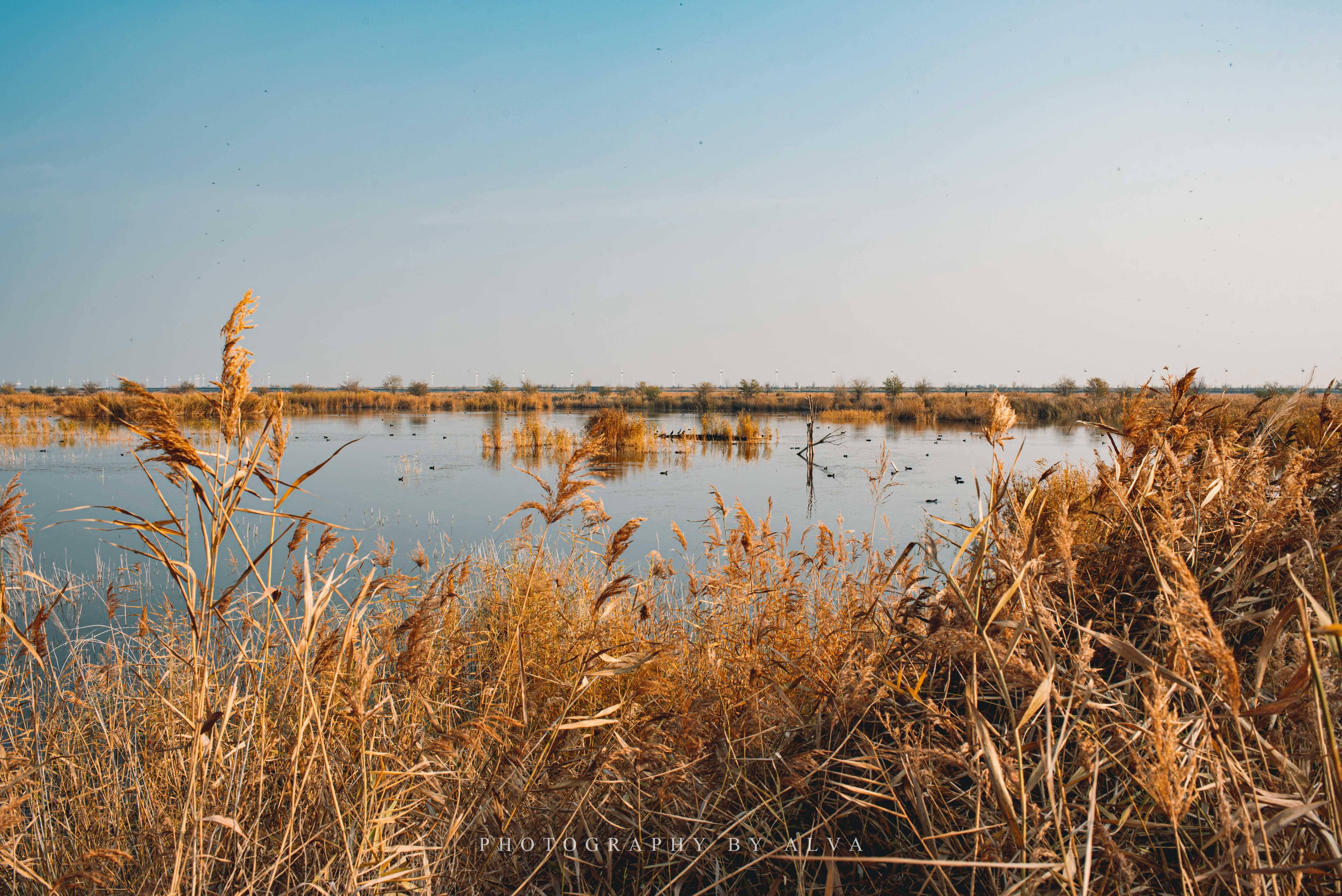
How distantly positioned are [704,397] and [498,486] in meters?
30.2

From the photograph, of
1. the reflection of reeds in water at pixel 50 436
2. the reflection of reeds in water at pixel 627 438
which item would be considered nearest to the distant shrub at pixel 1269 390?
the reflection of reeds in water at pixel 627 438

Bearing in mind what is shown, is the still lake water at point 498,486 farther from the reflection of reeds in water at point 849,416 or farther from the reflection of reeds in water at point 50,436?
the reflection of reeds in water at point 849,416

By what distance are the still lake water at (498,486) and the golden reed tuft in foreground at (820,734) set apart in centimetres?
208

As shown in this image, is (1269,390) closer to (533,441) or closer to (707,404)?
(533,441)

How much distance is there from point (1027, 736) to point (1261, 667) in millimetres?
839

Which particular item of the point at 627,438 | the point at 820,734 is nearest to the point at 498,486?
the point at 627,438

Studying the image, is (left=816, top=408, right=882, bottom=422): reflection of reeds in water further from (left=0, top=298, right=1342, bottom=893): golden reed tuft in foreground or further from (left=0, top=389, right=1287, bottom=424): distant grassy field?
(left=0, top=298, right=1342, bottom=893): golden reed tuft in foreground

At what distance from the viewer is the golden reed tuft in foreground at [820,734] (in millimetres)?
1156

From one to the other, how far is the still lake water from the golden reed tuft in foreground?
2083 mm

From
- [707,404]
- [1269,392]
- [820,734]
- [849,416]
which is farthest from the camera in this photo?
[707,404]

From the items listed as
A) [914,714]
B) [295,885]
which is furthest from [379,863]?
[914,714]

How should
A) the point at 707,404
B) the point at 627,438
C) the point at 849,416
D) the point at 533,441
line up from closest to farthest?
the point at 533,441 → the point at 627,438 → the point at 849,416 → the point at 707,404

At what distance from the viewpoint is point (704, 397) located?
1729 inches

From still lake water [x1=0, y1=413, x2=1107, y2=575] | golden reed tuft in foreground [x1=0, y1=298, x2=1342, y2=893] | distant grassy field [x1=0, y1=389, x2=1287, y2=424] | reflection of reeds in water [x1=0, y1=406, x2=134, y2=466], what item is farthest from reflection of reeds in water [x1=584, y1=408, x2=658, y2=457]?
golden reed tuft in foreground [x1=0, y1=298, x2=1342, y2=893]
